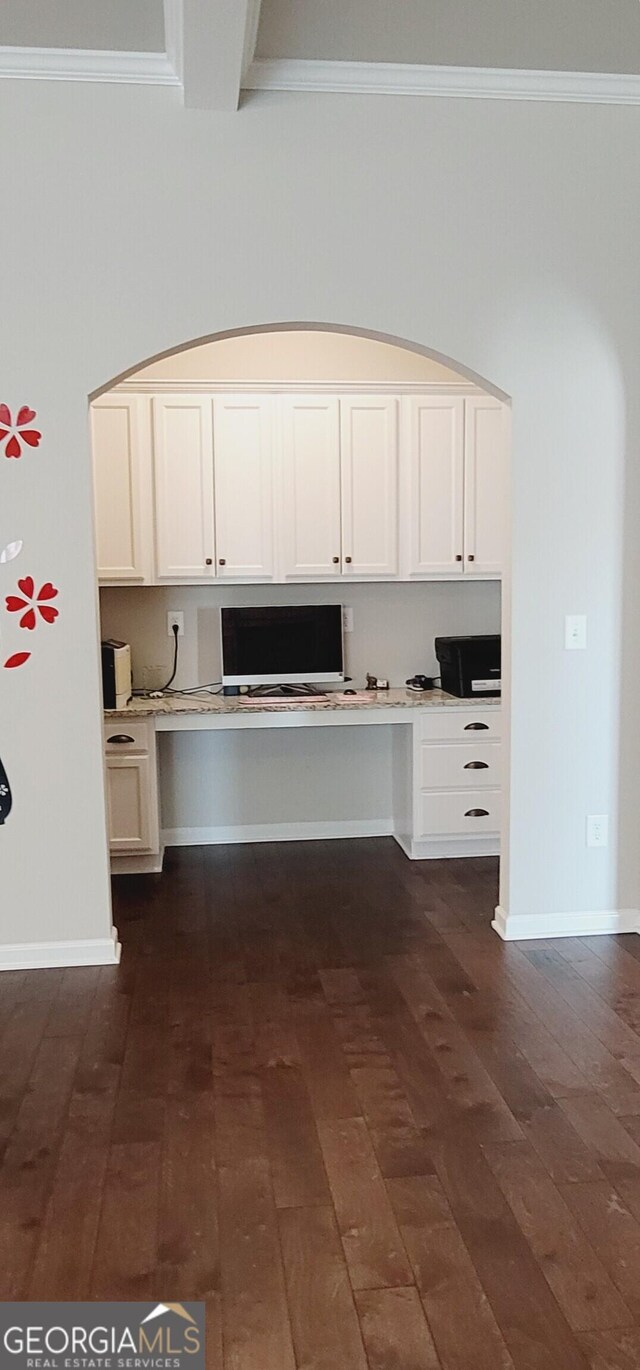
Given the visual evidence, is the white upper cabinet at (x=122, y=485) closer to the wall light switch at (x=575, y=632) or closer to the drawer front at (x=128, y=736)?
the drawer front at (x=128, y=736)

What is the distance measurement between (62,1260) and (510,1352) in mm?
920

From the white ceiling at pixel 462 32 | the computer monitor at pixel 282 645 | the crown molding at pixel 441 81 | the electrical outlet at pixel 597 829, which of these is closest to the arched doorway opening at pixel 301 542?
the computer monitor at pixel 282 645

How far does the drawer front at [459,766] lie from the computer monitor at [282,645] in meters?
0.70

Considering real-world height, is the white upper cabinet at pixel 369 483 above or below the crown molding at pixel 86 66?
below

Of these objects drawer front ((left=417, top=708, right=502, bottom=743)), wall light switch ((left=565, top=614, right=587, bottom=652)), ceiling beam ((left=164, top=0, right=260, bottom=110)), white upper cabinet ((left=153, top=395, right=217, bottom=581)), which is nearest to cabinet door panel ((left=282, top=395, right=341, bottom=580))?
white upper cabinet ((left=153, top=395, right=217, bottom=581))

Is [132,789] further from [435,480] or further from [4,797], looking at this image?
[435,480]

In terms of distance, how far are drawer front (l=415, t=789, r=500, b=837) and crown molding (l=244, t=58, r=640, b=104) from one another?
287cm

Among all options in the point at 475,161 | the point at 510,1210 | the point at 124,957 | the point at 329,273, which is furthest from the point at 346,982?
the point at 475,161

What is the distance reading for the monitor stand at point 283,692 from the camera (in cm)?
500

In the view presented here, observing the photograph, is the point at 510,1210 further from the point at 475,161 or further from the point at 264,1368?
the point at 475,161

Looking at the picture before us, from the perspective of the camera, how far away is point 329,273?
3.53m

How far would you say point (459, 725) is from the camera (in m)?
4.81

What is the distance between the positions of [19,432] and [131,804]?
1.89 m

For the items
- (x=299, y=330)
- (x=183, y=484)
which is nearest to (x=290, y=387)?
(x=183, y=484)
